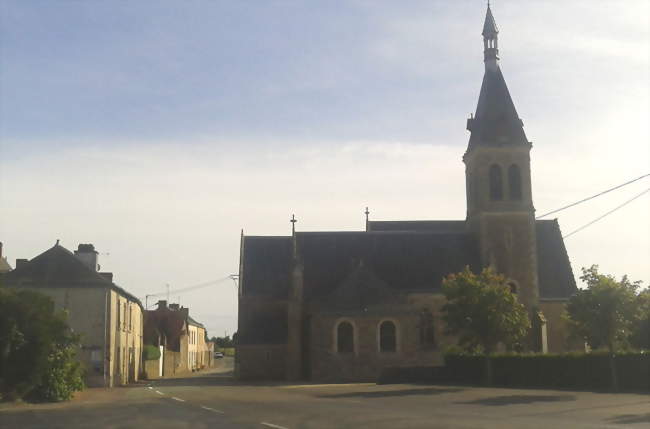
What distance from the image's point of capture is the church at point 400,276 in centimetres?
4278

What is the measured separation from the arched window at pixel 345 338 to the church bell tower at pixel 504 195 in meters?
10.4

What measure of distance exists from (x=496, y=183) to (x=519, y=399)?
82.0 feet

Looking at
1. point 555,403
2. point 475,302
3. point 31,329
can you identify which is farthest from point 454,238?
point 31,329

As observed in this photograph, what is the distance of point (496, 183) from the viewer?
156 feet

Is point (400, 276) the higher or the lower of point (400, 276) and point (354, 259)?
the lower

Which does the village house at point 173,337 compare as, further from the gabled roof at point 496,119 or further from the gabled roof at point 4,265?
the gabled roof at point 496,119

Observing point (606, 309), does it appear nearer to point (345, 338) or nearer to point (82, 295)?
point (345, 338)

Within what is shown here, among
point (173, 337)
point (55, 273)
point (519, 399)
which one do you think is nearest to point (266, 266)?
point (55, 273)

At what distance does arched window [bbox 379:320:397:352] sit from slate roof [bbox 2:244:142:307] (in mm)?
15685

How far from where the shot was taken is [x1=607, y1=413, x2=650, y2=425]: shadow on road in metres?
16.3

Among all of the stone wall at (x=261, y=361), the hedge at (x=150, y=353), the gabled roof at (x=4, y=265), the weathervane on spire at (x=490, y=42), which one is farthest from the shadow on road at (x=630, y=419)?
the gabled roof at (x=4, y=265)

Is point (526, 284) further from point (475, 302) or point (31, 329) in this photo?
point (31, 329)

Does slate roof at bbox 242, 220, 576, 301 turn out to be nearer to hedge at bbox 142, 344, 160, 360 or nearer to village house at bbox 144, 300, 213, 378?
hedge at bbox 142, 344, 160, 360

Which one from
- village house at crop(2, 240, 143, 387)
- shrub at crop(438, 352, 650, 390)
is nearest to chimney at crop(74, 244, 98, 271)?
village house at crop(2, 240, 143, 387)
